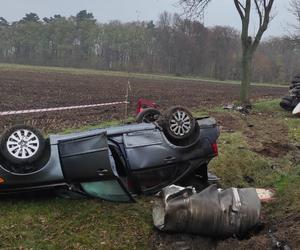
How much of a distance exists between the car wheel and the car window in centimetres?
71

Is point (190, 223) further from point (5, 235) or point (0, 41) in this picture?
point (0, 41)

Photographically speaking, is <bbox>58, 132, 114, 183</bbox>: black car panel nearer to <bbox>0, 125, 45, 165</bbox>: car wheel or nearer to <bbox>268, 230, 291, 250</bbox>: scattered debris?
<bbox>0, 125, 45, 165</bbox>: car wheel

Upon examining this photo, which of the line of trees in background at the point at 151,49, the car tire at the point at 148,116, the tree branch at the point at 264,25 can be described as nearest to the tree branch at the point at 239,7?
the tree branch at the point at 264,25

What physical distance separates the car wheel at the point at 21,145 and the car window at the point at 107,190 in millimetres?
707

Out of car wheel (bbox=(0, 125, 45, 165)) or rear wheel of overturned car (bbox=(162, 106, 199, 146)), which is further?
rear wheel of overturned car (bbox=(162, 106, 199, 146))

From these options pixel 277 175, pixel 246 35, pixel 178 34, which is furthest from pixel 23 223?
pixel 178 34

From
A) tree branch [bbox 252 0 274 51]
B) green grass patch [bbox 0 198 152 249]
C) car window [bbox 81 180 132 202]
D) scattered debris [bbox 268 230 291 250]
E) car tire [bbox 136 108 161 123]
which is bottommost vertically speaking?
green grass patch [bbox 0 198 152 249]

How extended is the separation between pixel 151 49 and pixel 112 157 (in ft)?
270

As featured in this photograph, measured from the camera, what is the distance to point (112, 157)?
6.03 m

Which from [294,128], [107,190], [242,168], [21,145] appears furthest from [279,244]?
[294,128]

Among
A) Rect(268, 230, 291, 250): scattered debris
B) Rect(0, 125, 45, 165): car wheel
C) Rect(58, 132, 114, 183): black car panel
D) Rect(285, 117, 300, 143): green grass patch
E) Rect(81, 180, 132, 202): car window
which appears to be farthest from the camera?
Rect(285, 117, 300, 143): green grass patch

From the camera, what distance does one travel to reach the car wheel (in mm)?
5477

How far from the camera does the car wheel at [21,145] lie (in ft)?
18.0

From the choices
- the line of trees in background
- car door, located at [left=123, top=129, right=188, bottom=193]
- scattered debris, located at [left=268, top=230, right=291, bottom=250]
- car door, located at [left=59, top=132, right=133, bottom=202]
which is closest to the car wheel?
car door, located at [left=59, top=132, right=133, bottom=202]
